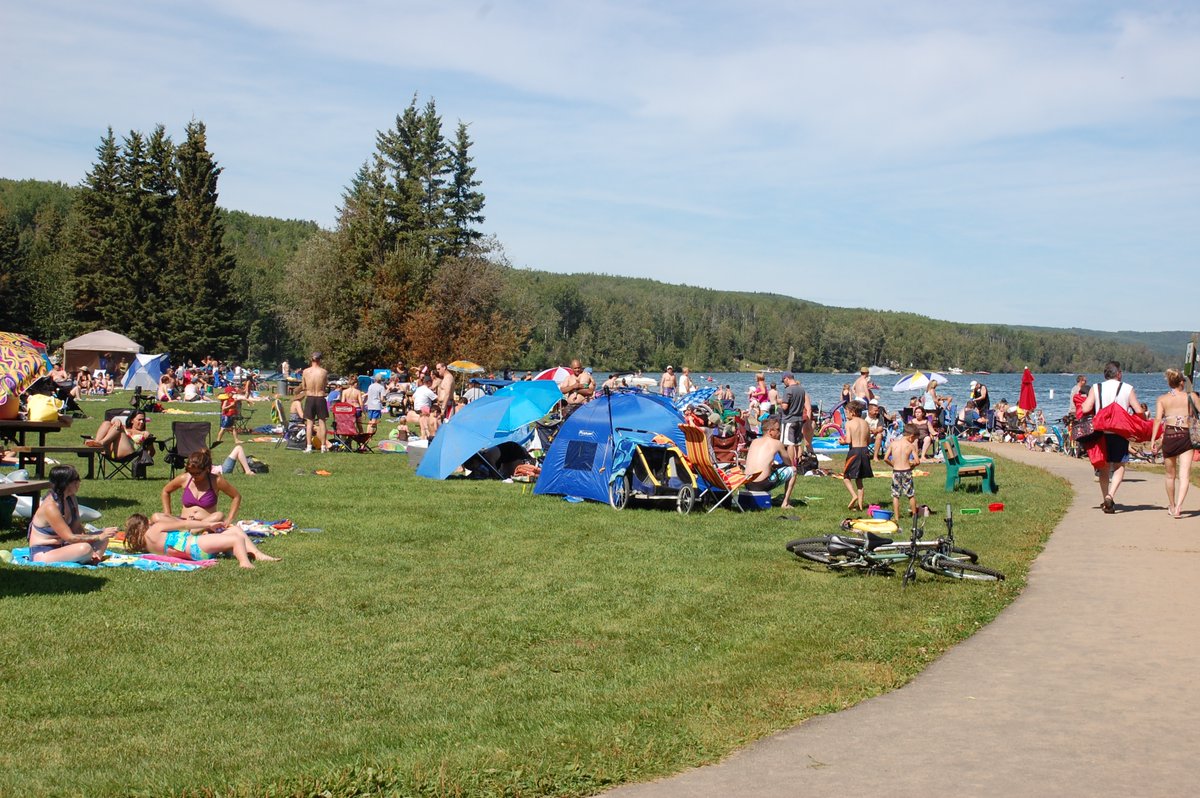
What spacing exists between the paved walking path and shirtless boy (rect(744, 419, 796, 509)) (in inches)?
203

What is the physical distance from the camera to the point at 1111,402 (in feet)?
44.4

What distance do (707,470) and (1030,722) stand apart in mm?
8390

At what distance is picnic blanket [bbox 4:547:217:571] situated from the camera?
9172 millimetres

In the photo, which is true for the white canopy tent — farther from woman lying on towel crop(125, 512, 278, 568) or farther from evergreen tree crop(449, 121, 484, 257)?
woman lying on towel crop(125, 512, 278, 568)

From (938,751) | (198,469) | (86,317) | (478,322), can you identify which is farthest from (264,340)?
(938,751)

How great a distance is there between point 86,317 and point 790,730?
214 ft

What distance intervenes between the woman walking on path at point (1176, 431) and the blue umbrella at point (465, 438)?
28.0 feet

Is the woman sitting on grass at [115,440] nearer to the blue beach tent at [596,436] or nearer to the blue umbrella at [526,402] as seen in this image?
the blue umbrella at [526,402]

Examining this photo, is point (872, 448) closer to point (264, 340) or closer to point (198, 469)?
point (198, 469)

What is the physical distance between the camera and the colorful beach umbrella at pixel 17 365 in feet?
37.6

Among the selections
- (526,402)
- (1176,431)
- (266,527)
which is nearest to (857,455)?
(1176,431)

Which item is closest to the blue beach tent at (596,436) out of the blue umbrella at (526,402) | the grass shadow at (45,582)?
the blue umbrella at (526,402)

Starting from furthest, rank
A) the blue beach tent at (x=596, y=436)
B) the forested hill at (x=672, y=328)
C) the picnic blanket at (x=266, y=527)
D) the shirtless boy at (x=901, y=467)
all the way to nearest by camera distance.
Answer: the forested hill at (x=672, y=328) → the blue beach tent at (x=596, y=436) → the shirtless boy at (x=901, y=467) → the picnic blanket at (x=266, y=527)

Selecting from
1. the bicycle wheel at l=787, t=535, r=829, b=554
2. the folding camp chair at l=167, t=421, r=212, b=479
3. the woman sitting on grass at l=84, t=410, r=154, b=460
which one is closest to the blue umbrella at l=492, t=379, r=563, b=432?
the folding camp chair at l=167, t=421, r=212, b=479
